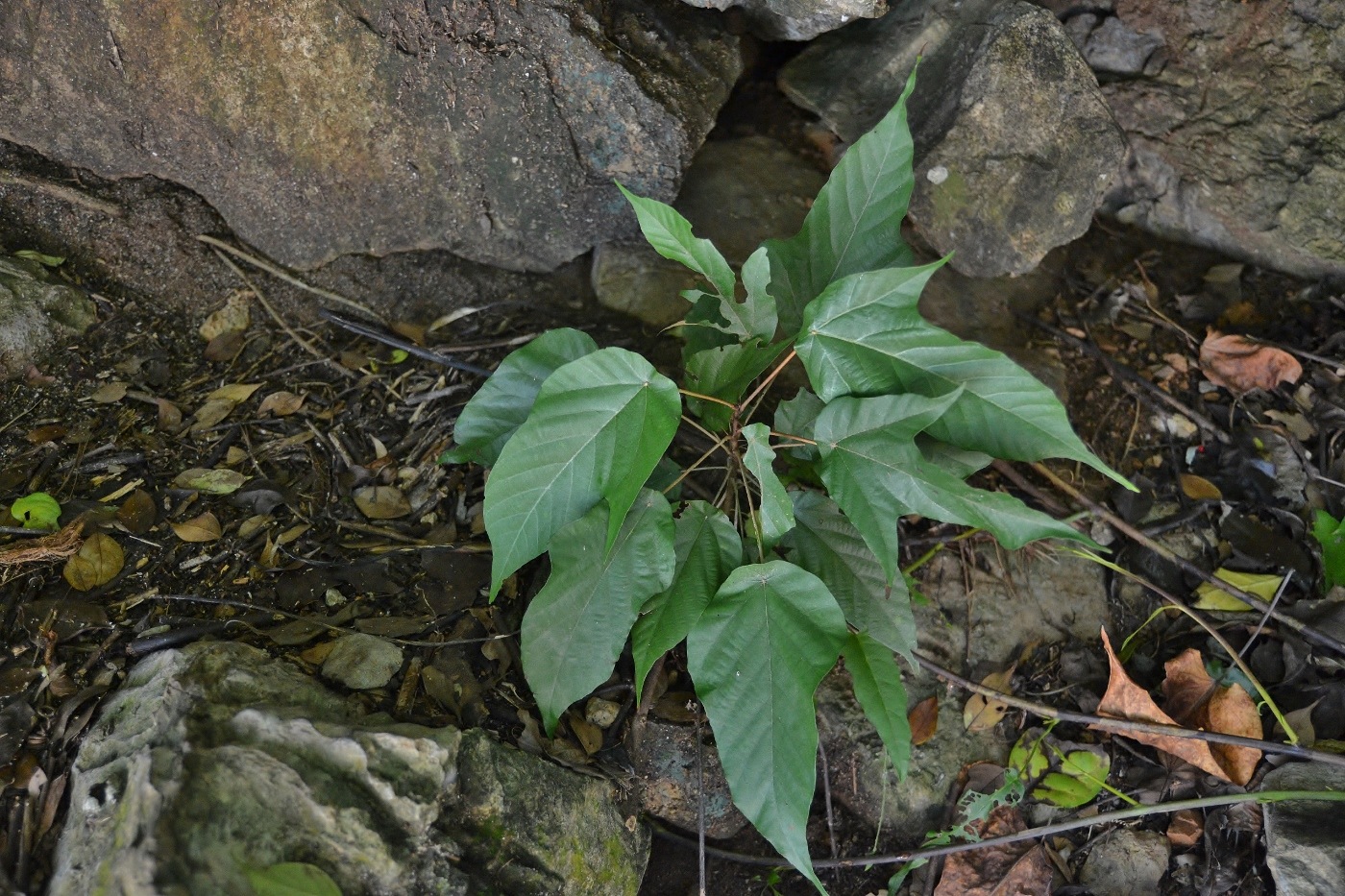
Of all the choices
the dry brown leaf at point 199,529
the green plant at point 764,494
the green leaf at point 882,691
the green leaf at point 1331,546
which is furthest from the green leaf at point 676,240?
the green leaf at point 1331,546

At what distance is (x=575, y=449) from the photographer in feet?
4.59

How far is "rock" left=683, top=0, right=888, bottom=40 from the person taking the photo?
1919 mm

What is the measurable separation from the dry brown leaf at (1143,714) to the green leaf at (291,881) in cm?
139

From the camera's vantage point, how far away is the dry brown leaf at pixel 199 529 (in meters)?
1.55

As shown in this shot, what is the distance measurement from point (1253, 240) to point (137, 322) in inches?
100

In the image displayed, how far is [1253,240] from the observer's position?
2.28 metres

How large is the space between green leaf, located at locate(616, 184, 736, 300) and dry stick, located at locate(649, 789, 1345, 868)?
0.96 m

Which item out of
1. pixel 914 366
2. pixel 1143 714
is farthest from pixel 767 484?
pixel 1143 714

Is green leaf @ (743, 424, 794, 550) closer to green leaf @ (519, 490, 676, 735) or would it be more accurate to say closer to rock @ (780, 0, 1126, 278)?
green leaf @ (519, 490, 676, 735)

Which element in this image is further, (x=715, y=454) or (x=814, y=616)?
(x=715, y=454)

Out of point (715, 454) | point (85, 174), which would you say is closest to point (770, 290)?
point (715, 454)

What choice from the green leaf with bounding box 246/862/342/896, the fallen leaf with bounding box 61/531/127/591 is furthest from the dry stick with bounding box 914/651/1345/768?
the fallen leaf with bounding box 61/531/127/591

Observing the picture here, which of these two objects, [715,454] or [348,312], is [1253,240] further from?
[348,312]

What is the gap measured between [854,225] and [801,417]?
349 mm
